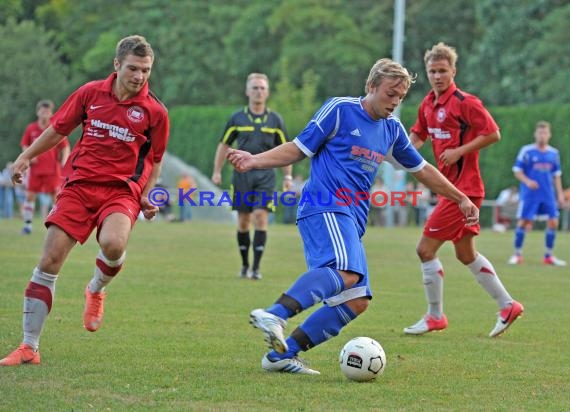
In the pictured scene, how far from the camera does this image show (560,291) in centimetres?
1327

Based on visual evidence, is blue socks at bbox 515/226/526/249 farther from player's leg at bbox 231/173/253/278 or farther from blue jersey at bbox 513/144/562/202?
player's leg at bbox 231/173/253/278

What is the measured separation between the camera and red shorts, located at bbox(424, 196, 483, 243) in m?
9.13

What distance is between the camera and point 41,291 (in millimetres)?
7090

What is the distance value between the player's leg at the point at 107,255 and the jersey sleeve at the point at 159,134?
58 cm

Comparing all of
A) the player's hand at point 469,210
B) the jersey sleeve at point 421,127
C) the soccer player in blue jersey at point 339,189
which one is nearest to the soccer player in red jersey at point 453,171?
the jersey sleeve at point 421,127

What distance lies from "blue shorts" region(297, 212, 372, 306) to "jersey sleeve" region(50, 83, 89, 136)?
1.71 meters

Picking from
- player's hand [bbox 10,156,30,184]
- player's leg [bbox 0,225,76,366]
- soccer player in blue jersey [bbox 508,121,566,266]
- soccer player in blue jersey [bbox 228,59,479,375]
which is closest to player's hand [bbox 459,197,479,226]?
soccer player in blue jersey [bbox 228,59,479,375]

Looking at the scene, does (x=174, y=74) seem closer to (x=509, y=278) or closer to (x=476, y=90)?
(x=476, y=90)

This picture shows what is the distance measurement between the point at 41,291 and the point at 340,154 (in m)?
2.15

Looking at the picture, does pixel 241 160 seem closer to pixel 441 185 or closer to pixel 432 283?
pixel 441 185

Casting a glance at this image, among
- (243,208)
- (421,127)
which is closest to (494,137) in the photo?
(421,127)

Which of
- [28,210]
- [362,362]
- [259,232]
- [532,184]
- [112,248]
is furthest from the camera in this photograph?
[28,210]

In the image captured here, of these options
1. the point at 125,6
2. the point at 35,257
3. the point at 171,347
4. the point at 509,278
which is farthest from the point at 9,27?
the point at 171,347

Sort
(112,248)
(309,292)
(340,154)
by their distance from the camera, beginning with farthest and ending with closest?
1. (112,248)
2. (340,154)
3. (309,292)
